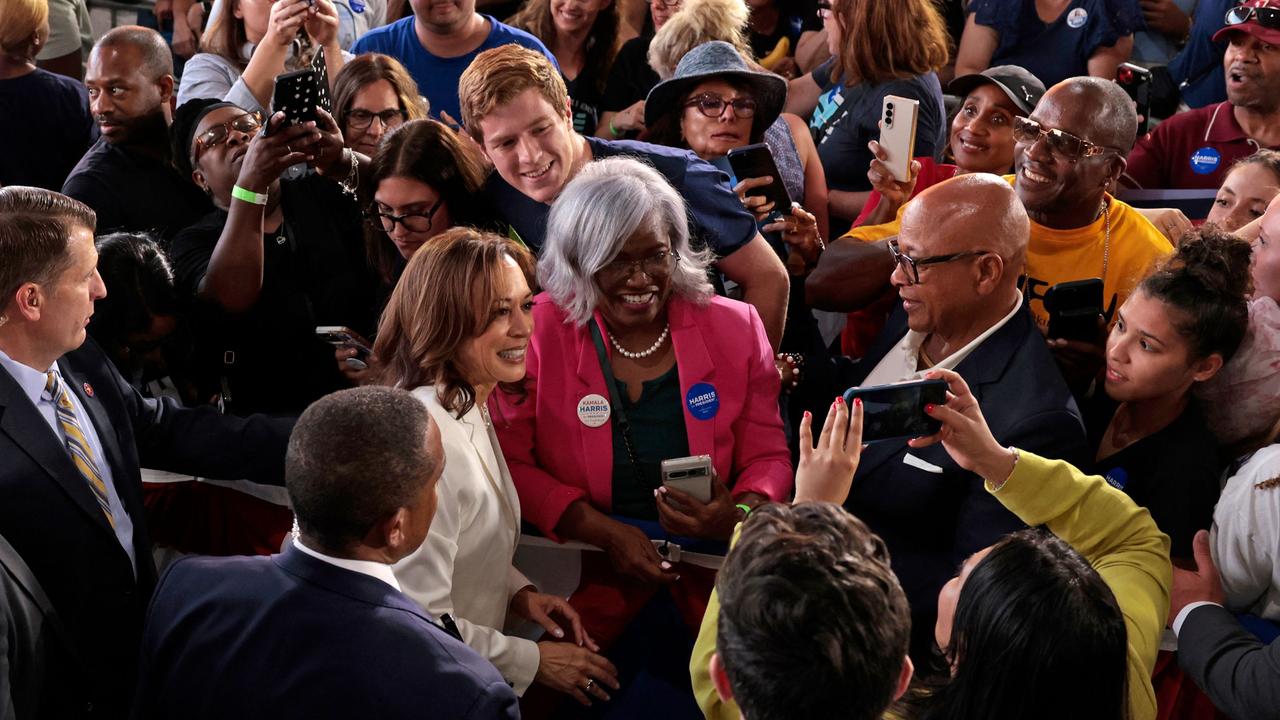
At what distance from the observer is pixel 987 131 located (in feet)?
14.4

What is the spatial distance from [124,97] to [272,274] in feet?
4.08

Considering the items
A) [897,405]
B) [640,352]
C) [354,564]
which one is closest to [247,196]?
[640,352]

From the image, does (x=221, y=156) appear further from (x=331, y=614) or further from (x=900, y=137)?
(x=331, y=614)

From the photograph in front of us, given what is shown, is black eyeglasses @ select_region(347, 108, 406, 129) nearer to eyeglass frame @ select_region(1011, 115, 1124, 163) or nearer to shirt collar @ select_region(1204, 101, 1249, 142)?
eyeglass frame @ select_region(1011, 115, 1124, 163)

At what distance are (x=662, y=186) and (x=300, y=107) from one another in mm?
1276

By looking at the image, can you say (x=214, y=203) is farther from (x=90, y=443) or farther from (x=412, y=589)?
(x=412, y=589)

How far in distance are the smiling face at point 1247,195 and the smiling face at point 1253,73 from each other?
41.0 inches

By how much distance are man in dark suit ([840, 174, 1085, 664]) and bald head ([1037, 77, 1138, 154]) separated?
0.64m

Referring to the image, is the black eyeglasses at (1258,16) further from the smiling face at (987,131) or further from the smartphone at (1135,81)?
the smiling face at (987,131)

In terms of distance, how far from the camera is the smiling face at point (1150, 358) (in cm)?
299

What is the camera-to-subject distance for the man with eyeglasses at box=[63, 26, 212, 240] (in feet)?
14.1

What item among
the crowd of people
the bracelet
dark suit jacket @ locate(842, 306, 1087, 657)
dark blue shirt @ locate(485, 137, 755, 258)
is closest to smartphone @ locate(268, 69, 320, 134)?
the crowd of people

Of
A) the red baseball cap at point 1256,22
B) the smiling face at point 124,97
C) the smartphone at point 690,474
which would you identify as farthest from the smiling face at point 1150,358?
the smiling face at point 124,97

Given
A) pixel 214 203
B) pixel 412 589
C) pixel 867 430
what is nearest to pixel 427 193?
pixel 214 203
